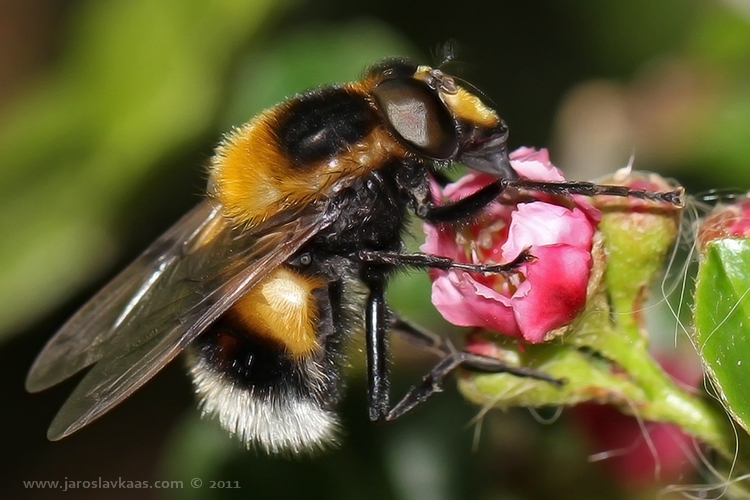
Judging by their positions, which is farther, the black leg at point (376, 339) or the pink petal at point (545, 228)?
the black leg at point (376, 339)

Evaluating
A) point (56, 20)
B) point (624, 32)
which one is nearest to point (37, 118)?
point (56, 20)

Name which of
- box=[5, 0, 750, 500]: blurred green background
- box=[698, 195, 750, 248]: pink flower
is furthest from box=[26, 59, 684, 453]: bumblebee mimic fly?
box=[5, 0, 750, 500]: blurred green background

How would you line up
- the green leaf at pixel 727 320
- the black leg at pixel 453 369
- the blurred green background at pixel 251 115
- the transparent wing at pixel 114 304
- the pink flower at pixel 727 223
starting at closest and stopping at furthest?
the green leaf at pixel 727 320 < the pink flower at pixel 727 223 < the black leg at pixel 453 369 < the transparent wing at pixel 114 304 < the blurred green background at pixel 251 115

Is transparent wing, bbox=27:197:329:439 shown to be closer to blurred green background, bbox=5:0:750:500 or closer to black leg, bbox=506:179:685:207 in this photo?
black leg, bbox=506:179:685:207

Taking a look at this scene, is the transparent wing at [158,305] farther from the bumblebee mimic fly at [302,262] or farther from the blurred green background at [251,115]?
the blurred green background at [251,115]

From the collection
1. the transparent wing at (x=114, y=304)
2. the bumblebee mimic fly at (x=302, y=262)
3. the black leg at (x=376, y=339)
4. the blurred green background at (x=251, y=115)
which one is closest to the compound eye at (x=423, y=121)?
the bumblebee mimic fly at (x=302, y=262)

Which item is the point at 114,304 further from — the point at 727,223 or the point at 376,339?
the point at 727,223

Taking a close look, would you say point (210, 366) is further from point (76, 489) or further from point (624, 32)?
point (624, 32)
